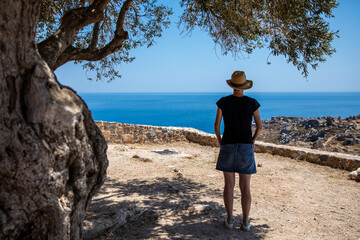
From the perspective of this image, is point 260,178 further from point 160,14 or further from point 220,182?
point 160,14

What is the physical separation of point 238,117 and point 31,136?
229 cm

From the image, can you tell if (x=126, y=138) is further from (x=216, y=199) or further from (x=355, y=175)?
(x=355, y=175)

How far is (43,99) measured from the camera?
2.03 metres

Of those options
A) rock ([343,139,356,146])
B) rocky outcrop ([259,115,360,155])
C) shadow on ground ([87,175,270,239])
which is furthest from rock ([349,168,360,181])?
rock ([343,139,356,146])

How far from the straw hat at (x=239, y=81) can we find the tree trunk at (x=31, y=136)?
2053 mm

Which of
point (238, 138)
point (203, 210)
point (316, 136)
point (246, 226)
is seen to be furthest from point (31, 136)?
point (316, 136)

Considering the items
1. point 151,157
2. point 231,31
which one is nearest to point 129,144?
point 151,157

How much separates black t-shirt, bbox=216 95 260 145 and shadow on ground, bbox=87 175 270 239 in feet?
4.07

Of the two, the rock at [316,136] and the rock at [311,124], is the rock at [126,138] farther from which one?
the rock at [311,124]

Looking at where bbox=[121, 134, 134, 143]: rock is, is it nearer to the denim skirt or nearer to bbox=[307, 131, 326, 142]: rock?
the denim skirt

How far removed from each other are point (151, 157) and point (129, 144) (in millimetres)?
2932

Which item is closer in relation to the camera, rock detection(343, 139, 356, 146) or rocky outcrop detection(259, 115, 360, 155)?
rocky outcrop detection(259, 115, 360, 155)

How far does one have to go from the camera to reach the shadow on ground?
3.62 meters

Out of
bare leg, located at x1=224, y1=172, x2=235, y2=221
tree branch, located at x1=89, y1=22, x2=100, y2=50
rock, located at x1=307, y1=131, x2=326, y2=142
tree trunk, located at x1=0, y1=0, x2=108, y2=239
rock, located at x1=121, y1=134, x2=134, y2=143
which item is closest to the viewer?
tree trunk, located at x1=0, y1=0, x2=108, y2=239
